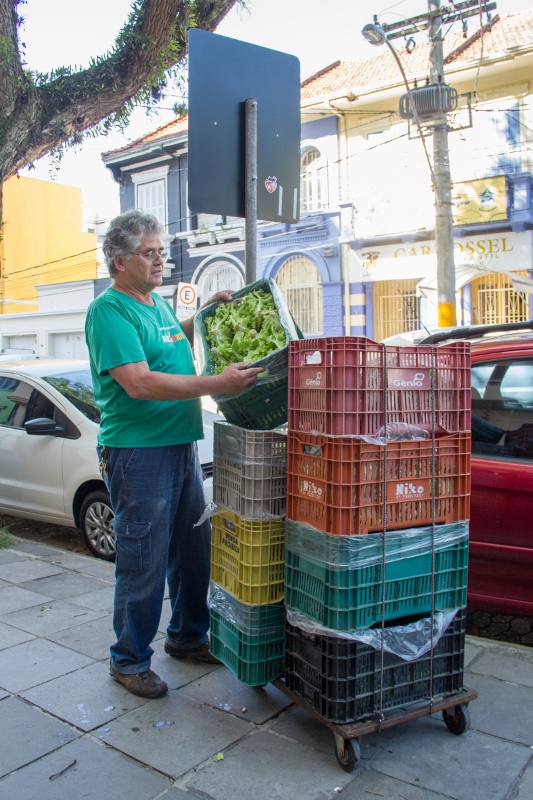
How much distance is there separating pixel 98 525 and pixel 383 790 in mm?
3854

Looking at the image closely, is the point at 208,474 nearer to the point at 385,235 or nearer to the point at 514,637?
the point at 514,637

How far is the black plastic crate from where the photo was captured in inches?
99.3

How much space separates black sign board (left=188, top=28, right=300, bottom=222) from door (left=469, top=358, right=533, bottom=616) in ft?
5.15

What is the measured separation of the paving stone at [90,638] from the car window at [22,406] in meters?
2.46

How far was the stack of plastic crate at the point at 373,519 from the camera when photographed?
8.24 feet

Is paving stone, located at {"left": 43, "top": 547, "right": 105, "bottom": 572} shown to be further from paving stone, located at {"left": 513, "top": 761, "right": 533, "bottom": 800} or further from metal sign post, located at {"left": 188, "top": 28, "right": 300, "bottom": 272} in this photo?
paving stone, located at {"left": 513, "top": 761, "right": 533, "bottom": 800}

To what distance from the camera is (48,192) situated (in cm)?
3269

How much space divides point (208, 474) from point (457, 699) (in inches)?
129

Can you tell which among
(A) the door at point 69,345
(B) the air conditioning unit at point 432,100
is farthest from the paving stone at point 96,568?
(A) the door at point 69,345

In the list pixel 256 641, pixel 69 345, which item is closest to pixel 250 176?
pixel 256 641

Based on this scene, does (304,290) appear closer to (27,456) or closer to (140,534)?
(27,456)

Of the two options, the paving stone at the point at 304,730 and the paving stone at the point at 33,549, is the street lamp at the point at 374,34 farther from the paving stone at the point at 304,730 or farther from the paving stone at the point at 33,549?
the paving stone at the point at 304,730

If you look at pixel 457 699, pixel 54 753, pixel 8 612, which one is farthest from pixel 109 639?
pixel 457 699

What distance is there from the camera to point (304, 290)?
20578mm
